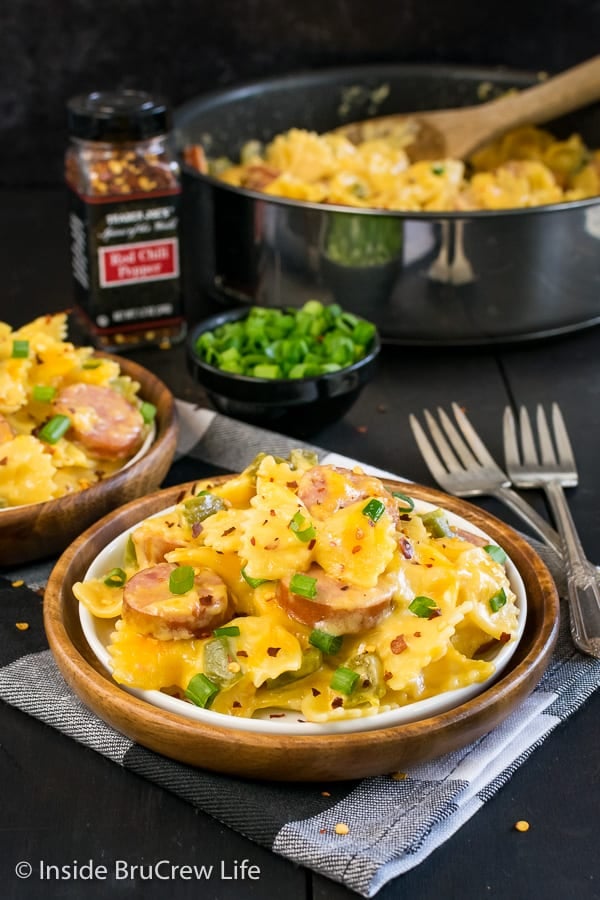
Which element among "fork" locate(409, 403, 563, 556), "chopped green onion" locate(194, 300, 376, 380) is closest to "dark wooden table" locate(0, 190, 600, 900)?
"fork" locate(409, 403, 563, 556)

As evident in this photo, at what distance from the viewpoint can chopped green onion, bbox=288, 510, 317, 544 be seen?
142cm

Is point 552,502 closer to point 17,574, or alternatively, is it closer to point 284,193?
point 17,574

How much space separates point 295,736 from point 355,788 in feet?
0.38

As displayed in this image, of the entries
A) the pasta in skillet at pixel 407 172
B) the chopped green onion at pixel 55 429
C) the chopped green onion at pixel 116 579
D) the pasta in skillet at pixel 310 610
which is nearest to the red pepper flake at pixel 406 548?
the pasta in skillet at pixel 310 610

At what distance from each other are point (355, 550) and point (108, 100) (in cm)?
143

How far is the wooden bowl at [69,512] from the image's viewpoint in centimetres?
176

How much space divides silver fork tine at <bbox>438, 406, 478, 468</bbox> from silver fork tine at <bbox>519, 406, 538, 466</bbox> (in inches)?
3.8

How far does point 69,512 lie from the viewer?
1793mm

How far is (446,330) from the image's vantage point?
2553mm

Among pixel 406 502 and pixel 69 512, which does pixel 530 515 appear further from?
pixel 69 512

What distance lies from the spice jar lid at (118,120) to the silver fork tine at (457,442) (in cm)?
83

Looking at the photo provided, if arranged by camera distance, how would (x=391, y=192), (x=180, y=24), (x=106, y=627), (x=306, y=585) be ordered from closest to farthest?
(x=306, y=585) < (x=106, y=627) < (x=391, y=192) < (x=180, y=24)

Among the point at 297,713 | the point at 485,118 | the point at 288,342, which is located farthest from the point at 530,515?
the point at 485,118

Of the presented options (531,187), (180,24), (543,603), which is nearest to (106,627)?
(543,603)
